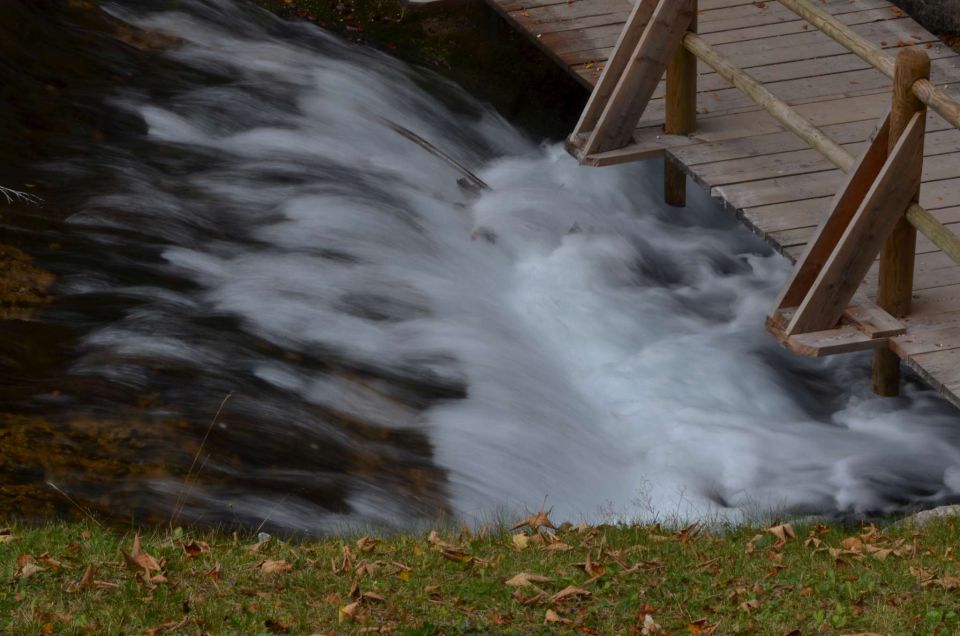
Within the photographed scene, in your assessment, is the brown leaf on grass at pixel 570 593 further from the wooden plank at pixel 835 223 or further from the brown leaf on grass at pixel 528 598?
the wooden plank at pixel 835 223

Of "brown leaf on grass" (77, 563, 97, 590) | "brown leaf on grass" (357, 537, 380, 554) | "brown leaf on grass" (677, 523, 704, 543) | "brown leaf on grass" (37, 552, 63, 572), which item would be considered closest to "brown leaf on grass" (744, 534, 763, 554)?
"brown leaf on grass" (677, 523, 704, 543)

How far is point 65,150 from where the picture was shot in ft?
25.9

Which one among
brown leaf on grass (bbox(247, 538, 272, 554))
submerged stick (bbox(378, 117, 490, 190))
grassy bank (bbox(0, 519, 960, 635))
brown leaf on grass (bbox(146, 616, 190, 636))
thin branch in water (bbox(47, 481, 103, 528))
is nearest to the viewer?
brown leaf on grass (bbox(146, 616, 190, 636))

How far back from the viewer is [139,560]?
4328 mm

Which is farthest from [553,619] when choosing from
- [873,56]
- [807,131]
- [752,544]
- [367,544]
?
[807,131]

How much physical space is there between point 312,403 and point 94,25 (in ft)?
14.9

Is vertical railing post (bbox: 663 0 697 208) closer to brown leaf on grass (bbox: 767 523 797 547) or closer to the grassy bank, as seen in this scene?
brown leaf on grass (bbox: 767 523 797 547)

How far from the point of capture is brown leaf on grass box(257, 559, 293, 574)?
4.40m

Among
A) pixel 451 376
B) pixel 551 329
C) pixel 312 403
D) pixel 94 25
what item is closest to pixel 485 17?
pixel 94 25

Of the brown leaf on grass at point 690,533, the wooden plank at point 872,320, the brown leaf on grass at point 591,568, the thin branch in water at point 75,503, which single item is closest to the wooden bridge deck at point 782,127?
the wooden plank at point 872,320

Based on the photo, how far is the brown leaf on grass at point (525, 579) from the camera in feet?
14.2

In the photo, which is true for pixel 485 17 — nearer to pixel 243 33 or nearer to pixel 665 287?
pixel 243 33

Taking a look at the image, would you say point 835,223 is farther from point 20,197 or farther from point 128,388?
point 20,197

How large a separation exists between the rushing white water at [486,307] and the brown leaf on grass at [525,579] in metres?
1.25
